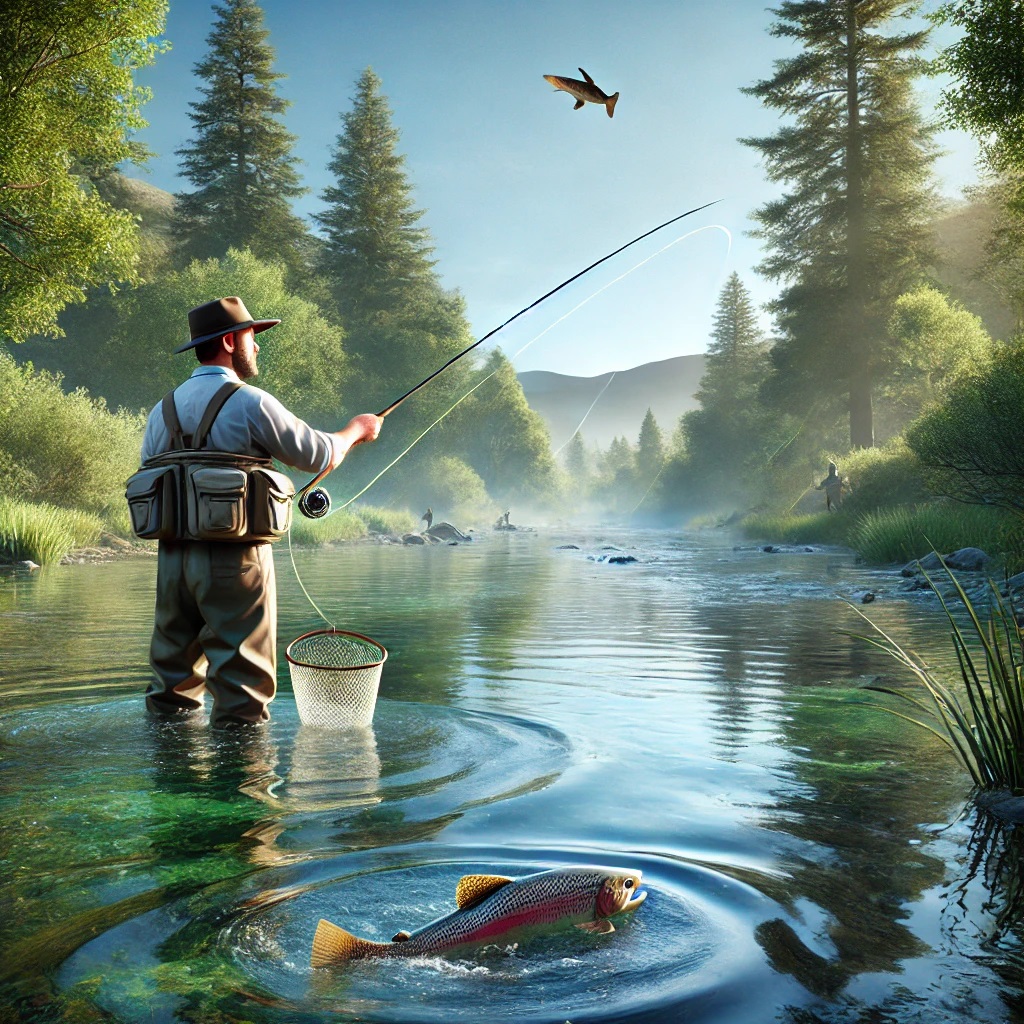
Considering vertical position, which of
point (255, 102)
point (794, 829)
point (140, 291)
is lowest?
point (794, 829)

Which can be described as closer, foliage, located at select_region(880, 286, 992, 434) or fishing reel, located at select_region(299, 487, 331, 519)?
fishing reel, located at select_region(299, 487, 331, 519)

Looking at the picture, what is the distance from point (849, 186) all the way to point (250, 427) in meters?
41.8

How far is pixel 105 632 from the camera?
11320mm

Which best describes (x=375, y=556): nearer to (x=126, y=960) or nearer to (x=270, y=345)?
(x=270, y=345)

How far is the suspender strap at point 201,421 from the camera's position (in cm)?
571

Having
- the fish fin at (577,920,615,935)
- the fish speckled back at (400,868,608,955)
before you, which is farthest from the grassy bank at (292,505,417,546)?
the fish speckled back at (400,868,608,955)

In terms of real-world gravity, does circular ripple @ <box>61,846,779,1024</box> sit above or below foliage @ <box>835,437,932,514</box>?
below

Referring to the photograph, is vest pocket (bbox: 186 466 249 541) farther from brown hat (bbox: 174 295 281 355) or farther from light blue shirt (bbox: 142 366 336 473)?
brown hat (bbox: 174 295 281 355)

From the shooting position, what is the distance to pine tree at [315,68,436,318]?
69.8 m

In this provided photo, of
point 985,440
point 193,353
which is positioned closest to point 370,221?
point 193,353

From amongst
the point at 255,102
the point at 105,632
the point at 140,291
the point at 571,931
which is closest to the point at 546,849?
the point at 571,931

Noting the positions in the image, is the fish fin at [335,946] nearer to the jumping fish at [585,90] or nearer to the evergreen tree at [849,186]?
the jumping fish at [585,90]

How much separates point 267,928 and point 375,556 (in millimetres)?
27663

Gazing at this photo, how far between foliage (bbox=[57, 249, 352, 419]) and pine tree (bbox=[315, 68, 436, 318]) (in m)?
8.96
